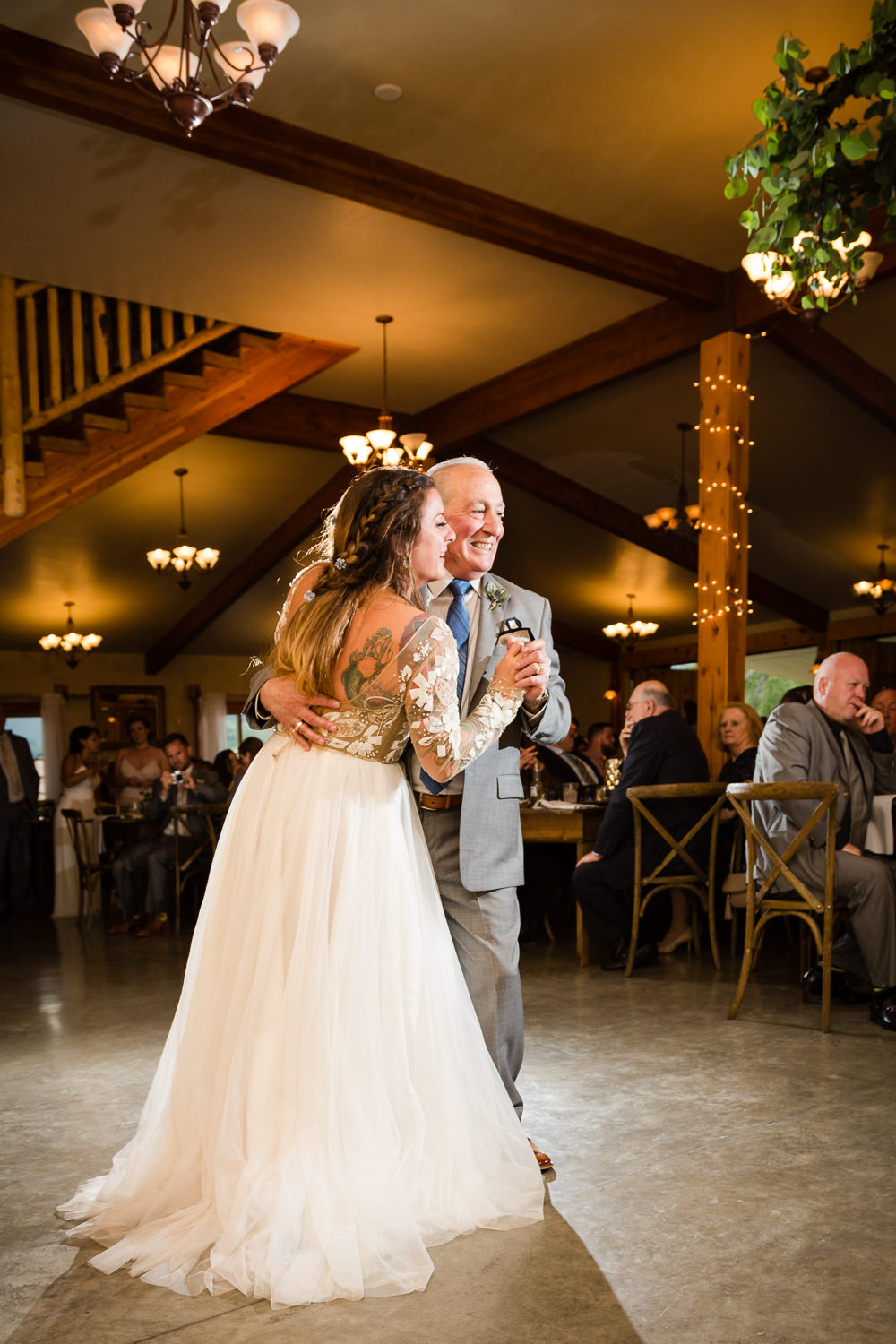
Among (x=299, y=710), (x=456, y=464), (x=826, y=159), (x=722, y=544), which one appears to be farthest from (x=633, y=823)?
(x=826, y=159)

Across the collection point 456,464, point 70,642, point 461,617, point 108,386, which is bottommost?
point 461,617

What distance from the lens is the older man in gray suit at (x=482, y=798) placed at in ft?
8.03

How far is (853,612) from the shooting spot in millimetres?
13414

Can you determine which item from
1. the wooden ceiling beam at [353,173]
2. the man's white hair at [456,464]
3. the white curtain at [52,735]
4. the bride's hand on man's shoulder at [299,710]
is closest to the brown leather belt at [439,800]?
the bride's hand on man's shoulder at [299,710]

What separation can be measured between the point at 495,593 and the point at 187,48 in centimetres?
241

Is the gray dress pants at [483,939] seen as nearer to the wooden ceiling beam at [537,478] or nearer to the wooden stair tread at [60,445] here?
the wooden stair tread at [60,445]

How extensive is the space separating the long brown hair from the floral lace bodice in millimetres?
99

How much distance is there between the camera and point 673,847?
16.4 feet

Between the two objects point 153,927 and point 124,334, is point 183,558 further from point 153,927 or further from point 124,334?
point 153,927

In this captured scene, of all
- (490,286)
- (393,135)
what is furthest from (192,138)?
(490,286)

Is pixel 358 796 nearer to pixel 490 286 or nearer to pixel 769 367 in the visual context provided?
pixel 490 286

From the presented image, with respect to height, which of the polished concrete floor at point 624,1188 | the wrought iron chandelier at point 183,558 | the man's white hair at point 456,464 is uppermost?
the wrought iron chandelier at point 183,558

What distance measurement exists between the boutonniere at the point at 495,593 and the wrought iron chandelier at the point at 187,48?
2.18 meters

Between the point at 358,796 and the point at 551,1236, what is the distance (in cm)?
96
